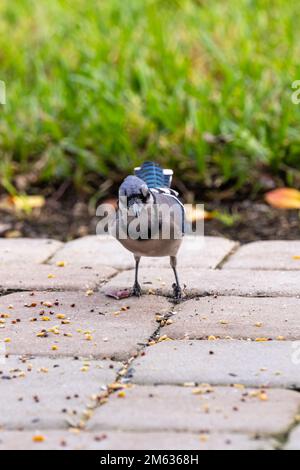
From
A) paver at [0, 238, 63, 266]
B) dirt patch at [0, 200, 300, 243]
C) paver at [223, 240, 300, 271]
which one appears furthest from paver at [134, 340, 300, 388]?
dirt patch at [0, 200, 300, 243]

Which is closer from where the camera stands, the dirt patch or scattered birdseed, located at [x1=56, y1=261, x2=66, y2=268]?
scattered birdseed, located at [x1=56, y1=261, x2=66, y2=268]

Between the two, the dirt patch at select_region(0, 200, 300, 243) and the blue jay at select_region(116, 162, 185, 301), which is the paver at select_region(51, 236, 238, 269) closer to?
the dirt patch at select_region(0, 200, 300, 243)

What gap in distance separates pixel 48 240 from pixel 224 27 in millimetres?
2693

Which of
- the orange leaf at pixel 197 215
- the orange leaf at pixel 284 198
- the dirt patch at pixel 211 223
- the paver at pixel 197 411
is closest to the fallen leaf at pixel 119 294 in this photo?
the paver at pixel 197 411

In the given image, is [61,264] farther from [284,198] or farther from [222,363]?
[222,363]

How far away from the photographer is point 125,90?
20.6ft

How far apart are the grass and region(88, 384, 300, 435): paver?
287cm

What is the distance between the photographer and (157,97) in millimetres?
6062

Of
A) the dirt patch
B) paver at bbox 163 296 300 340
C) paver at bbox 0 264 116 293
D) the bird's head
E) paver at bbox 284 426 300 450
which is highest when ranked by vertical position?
the bird's head

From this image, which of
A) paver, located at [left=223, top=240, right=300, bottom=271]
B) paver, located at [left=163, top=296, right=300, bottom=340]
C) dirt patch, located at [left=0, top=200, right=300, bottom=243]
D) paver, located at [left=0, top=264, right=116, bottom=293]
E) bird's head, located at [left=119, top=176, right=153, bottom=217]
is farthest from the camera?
dirt patch, located at [left=0, top=200, right=300, bottom=243]

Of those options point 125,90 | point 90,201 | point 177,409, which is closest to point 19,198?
point 90,201

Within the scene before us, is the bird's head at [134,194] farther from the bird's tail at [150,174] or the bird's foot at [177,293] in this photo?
the bird's foot at [177,293]

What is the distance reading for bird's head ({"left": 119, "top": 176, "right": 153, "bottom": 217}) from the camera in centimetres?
374

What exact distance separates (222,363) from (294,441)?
2.14ft
